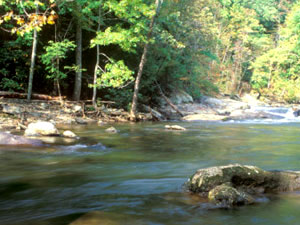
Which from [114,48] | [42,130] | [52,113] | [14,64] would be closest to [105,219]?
[42,130]

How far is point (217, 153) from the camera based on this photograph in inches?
→ 291

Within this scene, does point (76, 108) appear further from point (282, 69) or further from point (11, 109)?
point (282, 69)

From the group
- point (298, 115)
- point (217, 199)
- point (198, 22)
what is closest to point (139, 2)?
point (198, 22)

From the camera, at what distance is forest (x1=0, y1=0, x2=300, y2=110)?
43.8 feet

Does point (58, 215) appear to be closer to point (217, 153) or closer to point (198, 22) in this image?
point (217, 153)

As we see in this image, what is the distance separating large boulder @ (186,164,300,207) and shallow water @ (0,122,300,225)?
0.18 m

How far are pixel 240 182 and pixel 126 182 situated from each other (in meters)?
1.73

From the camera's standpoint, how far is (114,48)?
17766 mm

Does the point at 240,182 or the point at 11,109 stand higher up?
the point at 240,182

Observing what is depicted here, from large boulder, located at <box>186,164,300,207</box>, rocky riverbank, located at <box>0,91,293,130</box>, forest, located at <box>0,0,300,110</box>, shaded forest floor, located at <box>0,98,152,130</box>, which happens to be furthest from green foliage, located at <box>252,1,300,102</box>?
large boulder, located at <box>186,164,300,207</box>

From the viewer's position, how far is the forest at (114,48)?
13.3 meters

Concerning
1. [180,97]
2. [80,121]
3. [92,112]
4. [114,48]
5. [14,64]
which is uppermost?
[114,48]

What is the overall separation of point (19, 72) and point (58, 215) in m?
13.0

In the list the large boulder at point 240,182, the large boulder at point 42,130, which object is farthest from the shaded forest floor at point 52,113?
the large boulder at point 240,182
